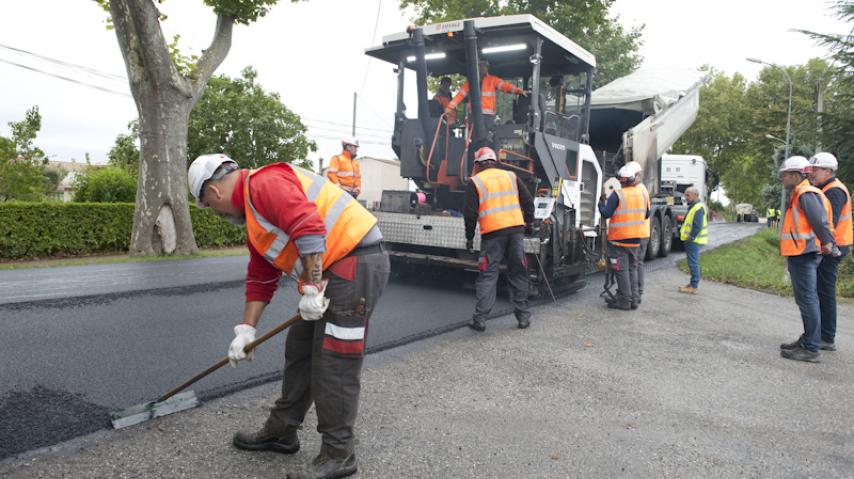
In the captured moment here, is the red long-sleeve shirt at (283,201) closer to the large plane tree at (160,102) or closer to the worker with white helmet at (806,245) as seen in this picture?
the worker with white helmet at (806,245)

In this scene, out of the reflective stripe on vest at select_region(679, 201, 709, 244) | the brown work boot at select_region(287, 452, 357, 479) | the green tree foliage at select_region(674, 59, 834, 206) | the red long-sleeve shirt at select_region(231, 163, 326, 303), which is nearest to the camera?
the red long-sleeve shirt at select_region(231, 163, 326, 303)

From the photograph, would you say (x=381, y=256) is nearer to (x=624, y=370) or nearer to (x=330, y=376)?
(x=330, y=376)

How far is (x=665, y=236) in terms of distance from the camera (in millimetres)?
12133

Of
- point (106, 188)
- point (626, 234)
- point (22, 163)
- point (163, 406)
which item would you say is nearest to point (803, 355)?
point (626, 234)

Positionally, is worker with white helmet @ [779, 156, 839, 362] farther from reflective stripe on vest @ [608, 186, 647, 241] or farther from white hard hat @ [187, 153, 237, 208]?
white hard hat @ [187, 153, 237, 208]

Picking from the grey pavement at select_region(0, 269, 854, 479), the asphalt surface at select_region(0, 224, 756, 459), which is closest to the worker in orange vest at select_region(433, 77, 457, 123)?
the asphalt surface at select_region(0, 224, 756, 459)

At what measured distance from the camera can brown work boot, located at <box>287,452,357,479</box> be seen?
2.46 meters

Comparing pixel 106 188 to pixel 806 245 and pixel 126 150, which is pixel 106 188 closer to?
pixel 126 150

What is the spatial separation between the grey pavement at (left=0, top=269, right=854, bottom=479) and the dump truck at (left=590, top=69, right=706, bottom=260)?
15.9 feet

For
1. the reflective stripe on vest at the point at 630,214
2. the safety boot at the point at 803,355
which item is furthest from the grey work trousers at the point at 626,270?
the safety boot at the point at 803,355

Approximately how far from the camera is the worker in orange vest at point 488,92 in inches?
263

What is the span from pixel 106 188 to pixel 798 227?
1368 cm

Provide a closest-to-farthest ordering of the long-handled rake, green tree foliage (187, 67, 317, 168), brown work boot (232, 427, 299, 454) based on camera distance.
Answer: brown work boot (232, 427, 299, 454)
the long-handled rake
green tree foliage (187, 67, 317, 168)

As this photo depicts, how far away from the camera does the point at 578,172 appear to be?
7195 millimetres
